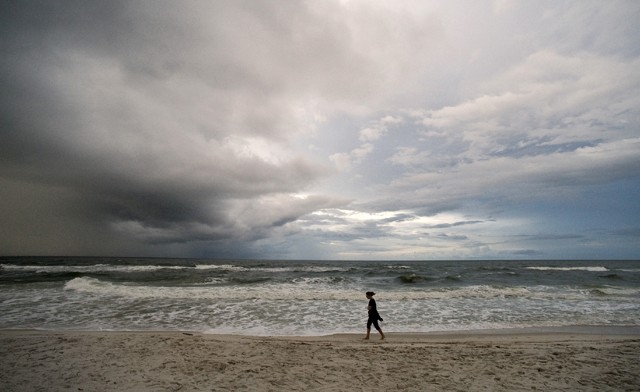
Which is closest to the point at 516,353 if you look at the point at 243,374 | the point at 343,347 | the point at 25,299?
the point at 343,347

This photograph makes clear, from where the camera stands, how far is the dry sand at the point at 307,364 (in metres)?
6.02

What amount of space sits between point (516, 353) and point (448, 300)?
10.8 meters

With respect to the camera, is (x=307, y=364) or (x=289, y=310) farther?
(x=289, y=310)

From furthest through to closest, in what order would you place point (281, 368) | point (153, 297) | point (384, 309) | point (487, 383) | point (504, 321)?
point (153, 297)
point (384, 309)
point (504, 321)
point (281, 368)
point (487, 383)

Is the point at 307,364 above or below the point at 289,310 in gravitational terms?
above

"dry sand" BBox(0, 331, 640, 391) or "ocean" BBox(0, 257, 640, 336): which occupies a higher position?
"dry sand" BBox(0, 331, 640, 391)

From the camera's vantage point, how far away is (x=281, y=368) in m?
6.89

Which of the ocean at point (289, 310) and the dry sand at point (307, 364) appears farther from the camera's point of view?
the ocean at point (289, 310)

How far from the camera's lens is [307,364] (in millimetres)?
7203

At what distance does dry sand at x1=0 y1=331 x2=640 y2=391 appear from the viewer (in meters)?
6.02

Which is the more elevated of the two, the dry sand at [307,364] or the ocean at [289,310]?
the dry sand at [307,364]

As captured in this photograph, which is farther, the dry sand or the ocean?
the ocean

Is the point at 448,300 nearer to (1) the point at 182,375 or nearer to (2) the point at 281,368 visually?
(2) the point at 281,368

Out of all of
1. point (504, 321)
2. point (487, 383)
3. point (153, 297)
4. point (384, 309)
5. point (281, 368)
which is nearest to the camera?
point (487, 383)
